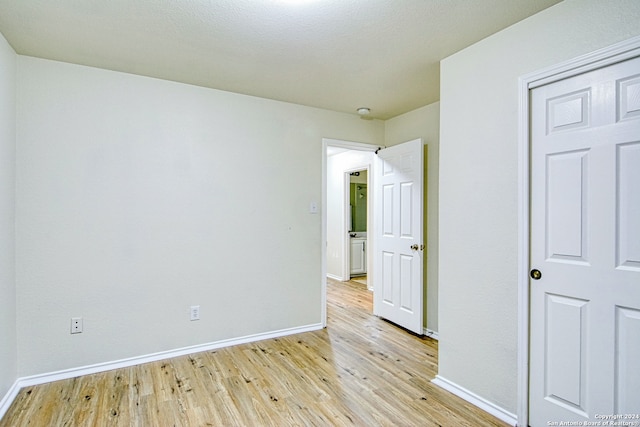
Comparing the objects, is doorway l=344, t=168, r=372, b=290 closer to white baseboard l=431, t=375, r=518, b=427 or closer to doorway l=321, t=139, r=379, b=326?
doorway l=321, t=139, r=379, b=326

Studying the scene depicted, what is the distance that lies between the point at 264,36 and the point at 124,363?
2672 millimetres

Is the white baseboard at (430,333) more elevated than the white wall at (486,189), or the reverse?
the white wall at (486,189)

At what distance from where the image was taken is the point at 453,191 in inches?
91.8

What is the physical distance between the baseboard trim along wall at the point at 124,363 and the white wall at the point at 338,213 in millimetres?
2764

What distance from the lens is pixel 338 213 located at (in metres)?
6.23

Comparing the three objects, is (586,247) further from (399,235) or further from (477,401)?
(399,235)

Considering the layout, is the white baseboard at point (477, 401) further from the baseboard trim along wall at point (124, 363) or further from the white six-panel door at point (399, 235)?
the baseboard trim along wall at point (124, 363)

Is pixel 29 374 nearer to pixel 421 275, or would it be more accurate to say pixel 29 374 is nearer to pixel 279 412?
pixel 279 412

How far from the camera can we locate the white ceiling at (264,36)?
1.79m

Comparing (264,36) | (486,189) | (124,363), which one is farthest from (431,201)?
(124,363)

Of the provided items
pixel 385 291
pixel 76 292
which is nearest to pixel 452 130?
pixel 385 291

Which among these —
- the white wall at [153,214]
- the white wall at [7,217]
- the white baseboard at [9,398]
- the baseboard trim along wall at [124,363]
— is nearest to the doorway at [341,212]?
the white wall at [153,214]

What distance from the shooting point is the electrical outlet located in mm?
2496

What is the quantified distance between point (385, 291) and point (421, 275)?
60 cm
